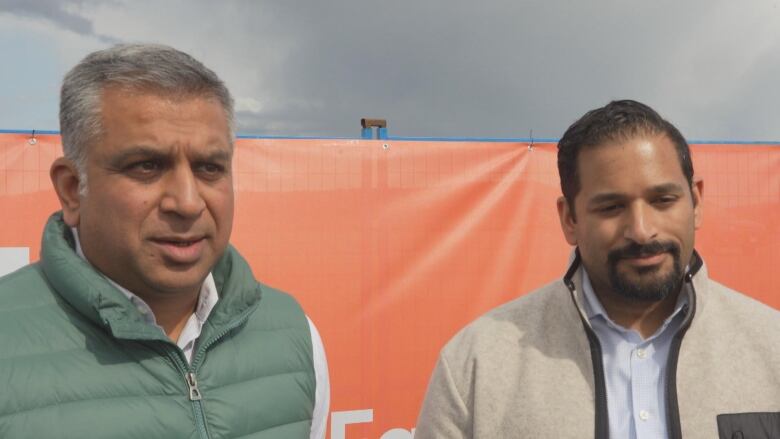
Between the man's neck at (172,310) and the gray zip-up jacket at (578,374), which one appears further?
the gray zip-up jacket at (578,374)

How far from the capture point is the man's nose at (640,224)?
1.69 metres

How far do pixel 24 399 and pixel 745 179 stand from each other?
4191 millimetres

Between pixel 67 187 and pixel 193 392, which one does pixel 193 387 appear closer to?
pixel 193 392

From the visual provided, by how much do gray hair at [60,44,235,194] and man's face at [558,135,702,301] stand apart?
3.64ft

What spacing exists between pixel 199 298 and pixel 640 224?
3.93 feet

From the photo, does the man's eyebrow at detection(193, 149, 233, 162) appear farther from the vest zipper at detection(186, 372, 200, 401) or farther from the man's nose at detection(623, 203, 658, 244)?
the man's nose at detection(623, 203, 658, 244)

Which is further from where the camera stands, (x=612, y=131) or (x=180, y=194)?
(x=612, y=131)

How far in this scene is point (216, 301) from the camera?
1.61 m

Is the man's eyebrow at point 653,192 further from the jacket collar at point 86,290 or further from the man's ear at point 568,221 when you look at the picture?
the jacket collar at point 86,290

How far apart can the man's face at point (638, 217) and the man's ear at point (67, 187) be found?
4.41ft

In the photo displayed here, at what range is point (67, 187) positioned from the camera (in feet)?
4.71

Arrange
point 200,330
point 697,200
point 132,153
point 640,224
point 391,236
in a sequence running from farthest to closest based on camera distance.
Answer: point 391,236
point 697,200
point 640,224
point 200,330
point 132,153

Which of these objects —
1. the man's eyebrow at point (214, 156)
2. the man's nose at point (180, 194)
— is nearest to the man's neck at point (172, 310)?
the man's nose at point (180, 194)

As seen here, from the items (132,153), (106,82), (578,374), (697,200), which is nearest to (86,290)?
(132,153)
